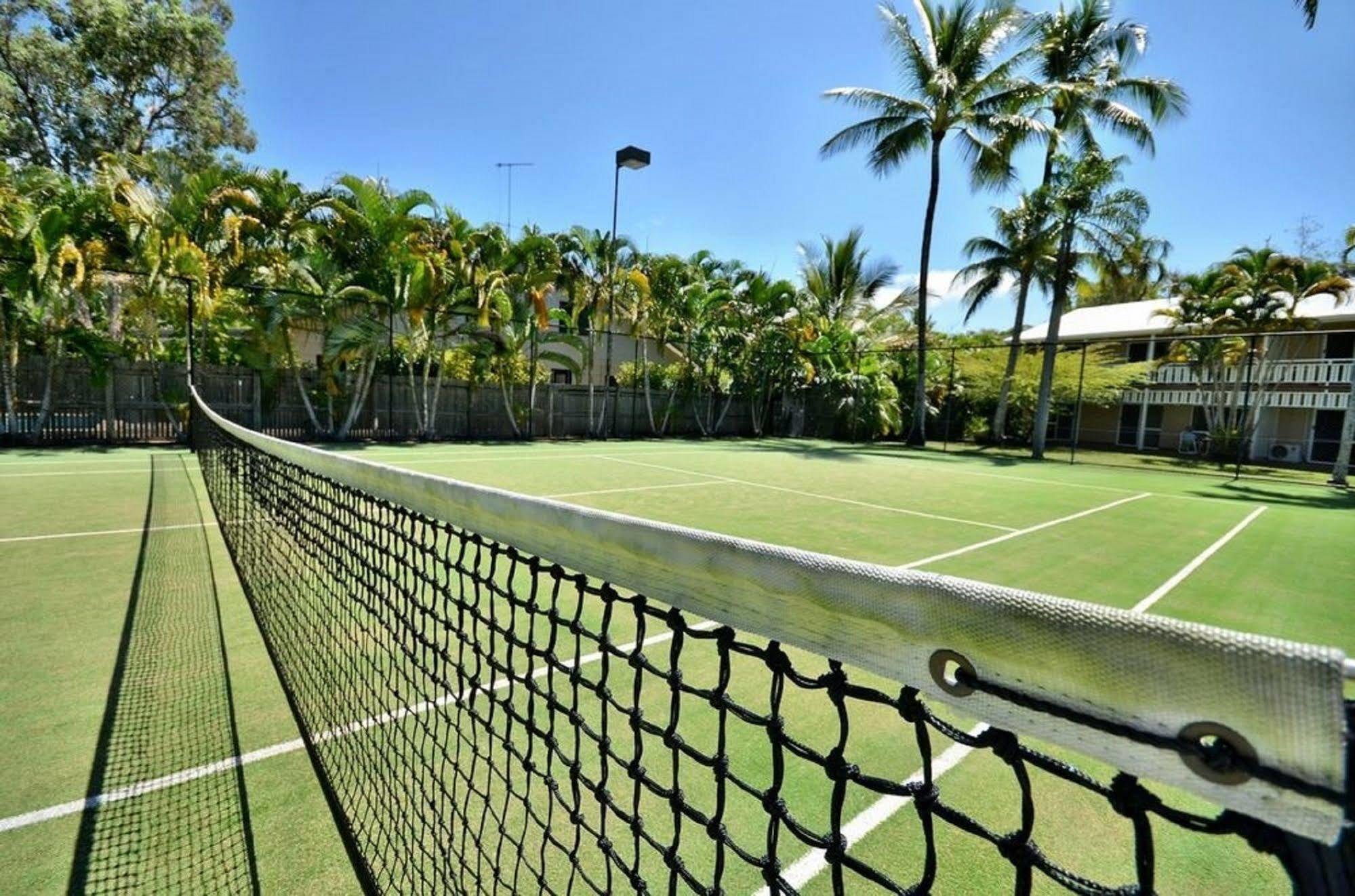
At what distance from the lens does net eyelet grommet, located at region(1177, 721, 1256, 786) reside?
54cm

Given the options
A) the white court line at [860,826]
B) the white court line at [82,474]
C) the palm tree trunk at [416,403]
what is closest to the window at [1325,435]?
Answer: the white court line at [860,826]

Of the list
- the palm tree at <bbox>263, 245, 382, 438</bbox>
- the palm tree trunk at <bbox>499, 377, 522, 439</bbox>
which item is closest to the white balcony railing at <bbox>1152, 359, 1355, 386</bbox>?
the palm tree trunk at <bbox>499, 377, 522, 439</bbox>

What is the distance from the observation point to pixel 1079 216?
17469mm

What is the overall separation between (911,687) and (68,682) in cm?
400

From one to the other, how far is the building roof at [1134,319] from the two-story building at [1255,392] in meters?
0.05

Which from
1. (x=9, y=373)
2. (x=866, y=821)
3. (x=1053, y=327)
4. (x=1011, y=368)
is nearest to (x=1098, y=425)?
(x=1011, y=368)

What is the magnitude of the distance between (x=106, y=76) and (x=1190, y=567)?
3199 centimetres

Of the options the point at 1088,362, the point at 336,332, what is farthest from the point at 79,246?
the point at 1088,362

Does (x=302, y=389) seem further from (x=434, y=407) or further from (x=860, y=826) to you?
(x=860, y=826)

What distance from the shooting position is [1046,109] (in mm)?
19406

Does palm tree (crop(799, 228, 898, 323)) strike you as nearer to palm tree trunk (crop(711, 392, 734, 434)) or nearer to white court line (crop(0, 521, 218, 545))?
palm tree trunk (crop(711, 392, 734, 434))

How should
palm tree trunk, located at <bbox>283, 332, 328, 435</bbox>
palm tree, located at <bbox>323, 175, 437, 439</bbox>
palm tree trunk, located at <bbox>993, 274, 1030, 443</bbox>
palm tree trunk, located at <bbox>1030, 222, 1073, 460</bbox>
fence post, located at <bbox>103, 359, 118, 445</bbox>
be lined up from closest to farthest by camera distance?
fence post, located at <bbox>103, 359, 118, 445</bbox> → palm tree, located at <bbox>323, 175, 437, 439</bbox> → palm tree trunk, located at <bbox>283, 332, 328, 435</bbox> → palm tree trunk, located at <bbox>1030, 222, 1073, 460</bbox> → palm tree trunk, located at <bbox>993, 274, 1030, 443</bbox>

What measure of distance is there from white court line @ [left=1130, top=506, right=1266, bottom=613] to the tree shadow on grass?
396cm

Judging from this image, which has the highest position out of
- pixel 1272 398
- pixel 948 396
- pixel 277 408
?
pixel 1272 398
